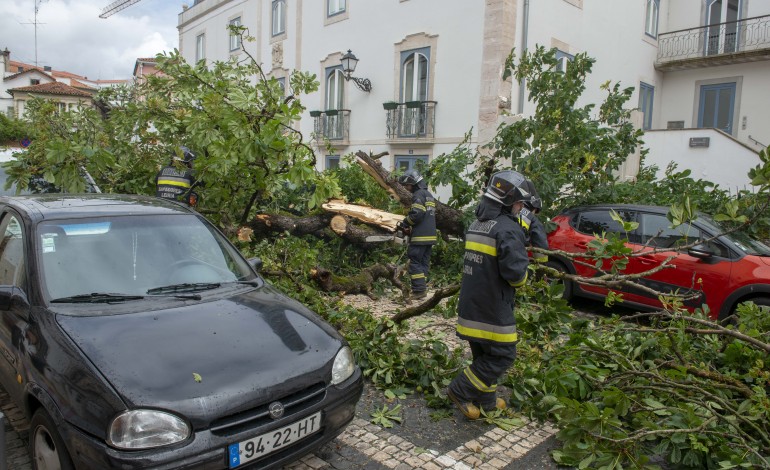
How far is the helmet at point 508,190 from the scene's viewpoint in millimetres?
3994

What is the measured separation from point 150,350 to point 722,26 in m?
20.1

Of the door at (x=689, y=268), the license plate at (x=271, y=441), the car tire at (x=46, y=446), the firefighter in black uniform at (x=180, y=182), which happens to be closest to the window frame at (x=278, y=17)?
the firefighter in black uniform at (x=180, y=182)

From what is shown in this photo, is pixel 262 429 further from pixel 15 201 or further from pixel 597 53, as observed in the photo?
pixel 597 53

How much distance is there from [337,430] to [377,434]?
30.6 inches

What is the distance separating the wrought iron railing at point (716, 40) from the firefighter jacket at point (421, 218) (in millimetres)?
13994

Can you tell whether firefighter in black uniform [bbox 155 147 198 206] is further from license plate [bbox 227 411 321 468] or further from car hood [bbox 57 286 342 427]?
license plate [bbox 227 411 321 468]

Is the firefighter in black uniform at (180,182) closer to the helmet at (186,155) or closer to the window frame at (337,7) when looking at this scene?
the helmet at (186,155)

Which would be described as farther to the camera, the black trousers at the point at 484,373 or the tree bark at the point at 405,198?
the tree bark at the point at 405,198

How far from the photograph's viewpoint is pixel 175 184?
24.0ft

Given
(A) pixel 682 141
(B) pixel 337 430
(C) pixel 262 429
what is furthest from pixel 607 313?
(A) pixel 682 141

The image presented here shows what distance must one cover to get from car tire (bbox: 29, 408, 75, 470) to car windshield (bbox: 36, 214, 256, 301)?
712mm

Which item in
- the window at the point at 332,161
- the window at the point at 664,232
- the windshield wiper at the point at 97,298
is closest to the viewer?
the windshield wiper at the point at 97,298

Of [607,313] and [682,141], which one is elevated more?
[682,141]

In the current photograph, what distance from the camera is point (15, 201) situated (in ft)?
13.1
